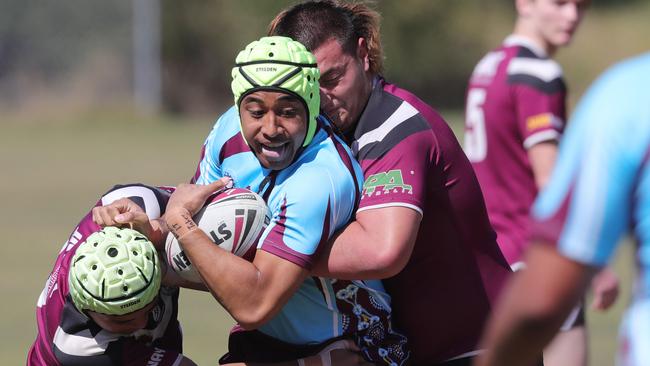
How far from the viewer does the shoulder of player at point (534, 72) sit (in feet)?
17.5

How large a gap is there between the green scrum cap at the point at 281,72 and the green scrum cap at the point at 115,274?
0.64 meters

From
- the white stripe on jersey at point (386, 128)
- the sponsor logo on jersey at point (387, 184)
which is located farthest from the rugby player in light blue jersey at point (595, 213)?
the white stripe on jersey at point (386, 128)

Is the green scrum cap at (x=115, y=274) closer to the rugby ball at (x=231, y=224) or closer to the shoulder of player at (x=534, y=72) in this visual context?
the rugby ball at (x=231, y=224)

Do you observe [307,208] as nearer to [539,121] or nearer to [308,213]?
[308,213]

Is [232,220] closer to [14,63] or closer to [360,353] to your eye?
[360,353]

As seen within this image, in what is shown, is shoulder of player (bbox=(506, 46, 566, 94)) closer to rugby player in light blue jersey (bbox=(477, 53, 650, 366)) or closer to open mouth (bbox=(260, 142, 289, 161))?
open mouth (bbox=(260, 142, 289, 161))

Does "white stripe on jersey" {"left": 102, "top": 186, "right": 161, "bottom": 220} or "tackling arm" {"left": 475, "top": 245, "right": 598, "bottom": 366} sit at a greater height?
"tackling arm" {"left": 475, "top": 245, "right": 598, "bottom": 366}

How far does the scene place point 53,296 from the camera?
14.0ft

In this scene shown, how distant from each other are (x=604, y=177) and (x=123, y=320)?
2333mm

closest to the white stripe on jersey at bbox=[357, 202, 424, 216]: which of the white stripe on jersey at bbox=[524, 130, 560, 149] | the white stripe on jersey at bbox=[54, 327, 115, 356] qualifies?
the white stripe on jersey at bbox=[54, 327, 115, 356]

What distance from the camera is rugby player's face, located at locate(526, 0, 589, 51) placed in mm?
5500

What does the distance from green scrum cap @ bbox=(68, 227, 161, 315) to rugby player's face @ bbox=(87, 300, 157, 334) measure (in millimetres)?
51

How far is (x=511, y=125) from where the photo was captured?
5.45 meters

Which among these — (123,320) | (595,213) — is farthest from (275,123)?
(595,213)
